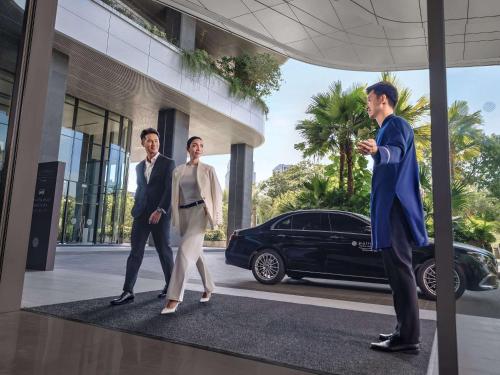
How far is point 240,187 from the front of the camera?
62.2 ft

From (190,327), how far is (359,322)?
155 centimetres

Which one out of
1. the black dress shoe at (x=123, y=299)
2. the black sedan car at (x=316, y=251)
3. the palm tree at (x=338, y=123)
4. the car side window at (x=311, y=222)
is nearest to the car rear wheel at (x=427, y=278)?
the black sedan car at (x=316, y=251)

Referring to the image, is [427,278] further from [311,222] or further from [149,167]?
[149,167]

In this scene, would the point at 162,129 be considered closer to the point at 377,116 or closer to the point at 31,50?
the point at 31,50

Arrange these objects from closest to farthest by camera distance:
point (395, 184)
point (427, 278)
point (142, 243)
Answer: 1. point (395, 184)
2. point (142, 243)
3. point (427, 278)

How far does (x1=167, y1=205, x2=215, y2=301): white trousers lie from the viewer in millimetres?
3402

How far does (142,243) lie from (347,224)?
10.9 feet

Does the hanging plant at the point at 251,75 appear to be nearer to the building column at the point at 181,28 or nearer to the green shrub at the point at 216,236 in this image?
the building column at the point at 181,28

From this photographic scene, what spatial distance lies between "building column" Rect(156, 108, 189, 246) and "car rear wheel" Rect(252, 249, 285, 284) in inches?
362

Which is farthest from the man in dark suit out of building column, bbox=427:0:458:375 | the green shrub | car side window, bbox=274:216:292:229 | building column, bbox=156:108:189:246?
the green shrub

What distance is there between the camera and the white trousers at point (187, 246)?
340 centimetres

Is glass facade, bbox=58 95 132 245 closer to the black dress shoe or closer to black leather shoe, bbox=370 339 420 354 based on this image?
the black dress shoe

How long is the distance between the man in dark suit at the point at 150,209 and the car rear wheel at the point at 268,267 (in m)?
2.35

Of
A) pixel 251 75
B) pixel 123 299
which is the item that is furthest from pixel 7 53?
pixel 251 75
